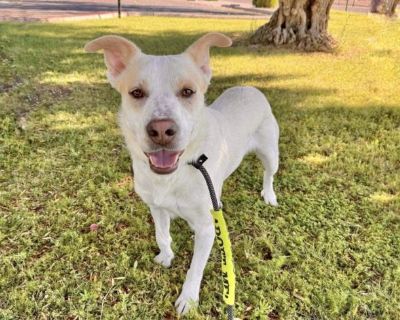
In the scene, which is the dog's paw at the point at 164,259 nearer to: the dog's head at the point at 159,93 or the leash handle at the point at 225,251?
the leash handle at the point at 225,251

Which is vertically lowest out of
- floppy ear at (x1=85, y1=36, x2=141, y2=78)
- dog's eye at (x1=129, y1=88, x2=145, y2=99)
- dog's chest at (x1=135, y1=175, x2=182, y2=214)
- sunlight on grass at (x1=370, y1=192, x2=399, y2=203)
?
sunlight on grass at (x1=370, y1=192, x2=399, y2=203)

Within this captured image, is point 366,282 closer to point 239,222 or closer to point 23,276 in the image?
point 239,222

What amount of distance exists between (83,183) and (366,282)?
2913 millimetres

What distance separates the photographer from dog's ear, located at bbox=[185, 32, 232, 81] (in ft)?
9.04

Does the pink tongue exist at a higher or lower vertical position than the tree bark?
lower

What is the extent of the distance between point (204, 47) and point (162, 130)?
0.86 m

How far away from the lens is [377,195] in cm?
427

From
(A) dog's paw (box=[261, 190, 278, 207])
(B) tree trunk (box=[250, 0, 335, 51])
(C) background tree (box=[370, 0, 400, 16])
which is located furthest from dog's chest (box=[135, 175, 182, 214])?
(C) background tree (box=[370, 0, 400, 16])

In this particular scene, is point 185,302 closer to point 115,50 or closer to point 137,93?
point 137,93

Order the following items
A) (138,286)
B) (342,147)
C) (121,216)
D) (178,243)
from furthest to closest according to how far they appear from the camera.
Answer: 1. (342,147)
2. (121,216)
3. (178,243)
4. (138,286)

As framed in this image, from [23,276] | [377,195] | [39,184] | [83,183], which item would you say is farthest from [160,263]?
[377,195]

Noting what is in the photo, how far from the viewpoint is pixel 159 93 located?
2.43 m

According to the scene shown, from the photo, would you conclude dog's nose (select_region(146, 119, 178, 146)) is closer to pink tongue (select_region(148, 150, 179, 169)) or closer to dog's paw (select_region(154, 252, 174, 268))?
pink tongue (select_region(148, 150, 179, 169))

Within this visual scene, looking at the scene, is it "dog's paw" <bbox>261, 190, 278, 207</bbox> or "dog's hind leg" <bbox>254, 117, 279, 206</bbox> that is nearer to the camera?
"dog's hind leg" <bbox>254, 117, 279, 206</bbox>
